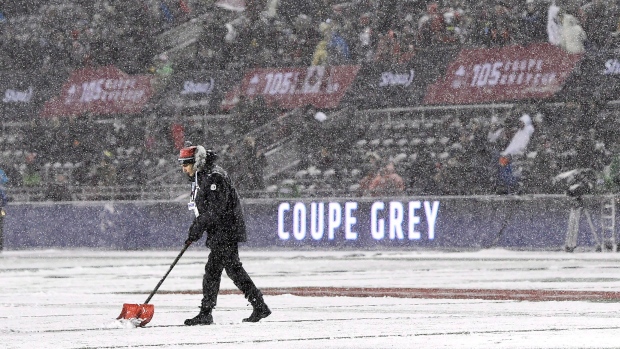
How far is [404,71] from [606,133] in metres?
6.23

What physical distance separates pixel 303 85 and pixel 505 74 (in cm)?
576

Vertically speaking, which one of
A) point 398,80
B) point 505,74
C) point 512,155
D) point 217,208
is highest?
point 505,74

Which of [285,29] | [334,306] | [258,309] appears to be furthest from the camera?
[285,29]

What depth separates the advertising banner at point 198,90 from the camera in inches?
1478

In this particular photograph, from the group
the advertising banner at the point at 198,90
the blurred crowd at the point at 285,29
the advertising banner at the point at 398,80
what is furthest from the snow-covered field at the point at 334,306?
the advertising banner at the point at 198,90

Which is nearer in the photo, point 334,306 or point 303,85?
point 334,306

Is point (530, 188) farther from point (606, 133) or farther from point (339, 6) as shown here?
point (339, 6)

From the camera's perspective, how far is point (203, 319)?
39.9 ft

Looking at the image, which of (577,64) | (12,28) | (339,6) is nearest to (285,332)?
(577,64)

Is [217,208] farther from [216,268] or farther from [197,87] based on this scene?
[197,87]

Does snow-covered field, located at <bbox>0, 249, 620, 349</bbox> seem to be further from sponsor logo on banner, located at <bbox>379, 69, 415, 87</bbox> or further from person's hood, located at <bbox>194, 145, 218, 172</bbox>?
sponsor logo on banner, located at <bbox>379, 69, 415, 87</bbox>

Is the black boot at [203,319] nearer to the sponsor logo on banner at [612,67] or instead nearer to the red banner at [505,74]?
the sponsor logo on banner at [612,67]

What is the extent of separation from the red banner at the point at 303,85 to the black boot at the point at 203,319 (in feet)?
75.7

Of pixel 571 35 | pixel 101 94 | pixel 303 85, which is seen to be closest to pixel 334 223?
pixel 303 85
